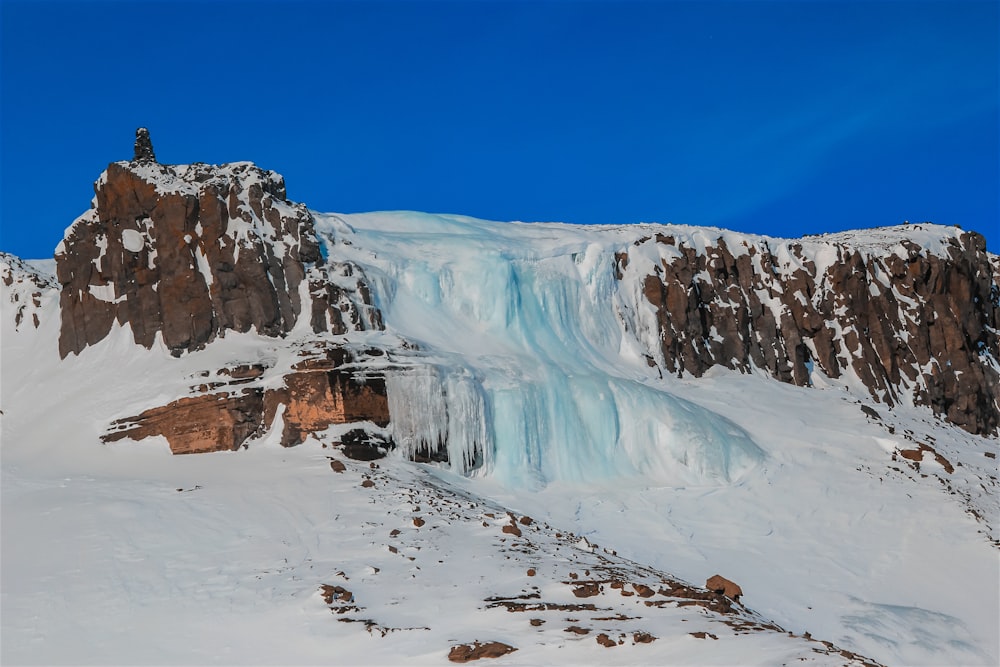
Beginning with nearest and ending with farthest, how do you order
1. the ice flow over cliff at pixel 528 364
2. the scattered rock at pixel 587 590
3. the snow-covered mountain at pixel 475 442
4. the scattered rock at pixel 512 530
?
the scattered rock at pixel 587 590
the snow-covered mountain at pixel 475 442
the scattered rock at pixel 512 530
the ice flow over cliff at pixel 528 364

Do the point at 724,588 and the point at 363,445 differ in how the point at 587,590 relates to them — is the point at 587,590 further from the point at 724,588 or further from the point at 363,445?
the point at 363,445

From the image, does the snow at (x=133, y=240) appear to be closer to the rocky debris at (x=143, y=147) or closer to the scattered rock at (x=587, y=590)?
the rocky debris at (x=143, y=147)

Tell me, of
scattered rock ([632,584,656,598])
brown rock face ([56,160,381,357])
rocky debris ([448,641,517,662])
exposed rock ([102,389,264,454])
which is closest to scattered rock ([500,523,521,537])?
scattered rock ([632,584,656,598])

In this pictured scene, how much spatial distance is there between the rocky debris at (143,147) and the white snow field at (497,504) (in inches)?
246

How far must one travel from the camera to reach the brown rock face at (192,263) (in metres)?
37.4

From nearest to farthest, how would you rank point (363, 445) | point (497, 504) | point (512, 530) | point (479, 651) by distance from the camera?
point (479, 651) < point (512, 530) < point (497, 504) < point (363, 445)

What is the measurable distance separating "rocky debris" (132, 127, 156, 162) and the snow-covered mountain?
28cm

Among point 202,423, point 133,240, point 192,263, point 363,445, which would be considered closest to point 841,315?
point 363,445

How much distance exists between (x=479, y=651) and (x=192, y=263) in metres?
23.0

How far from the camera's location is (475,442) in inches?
1374

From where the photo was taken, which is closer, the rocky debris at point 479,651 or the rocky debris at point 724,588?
the rocky debris at point 479,651

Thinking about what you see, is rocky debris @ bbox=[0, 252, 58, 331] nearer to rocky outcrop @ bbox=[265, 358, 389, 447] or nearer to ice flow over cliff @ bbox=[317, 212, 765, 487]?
ice flow over cliff @ bbox=[317, 212, 765, 487]

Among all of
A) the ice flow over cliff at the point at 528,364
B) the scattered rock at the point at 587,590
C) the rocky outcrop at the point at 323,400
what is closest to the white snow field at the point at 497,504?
the ice flow over cliff at the point at 528,364

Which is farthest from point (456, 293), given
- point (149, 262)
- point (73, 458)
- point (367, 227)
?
point (73, 458)
